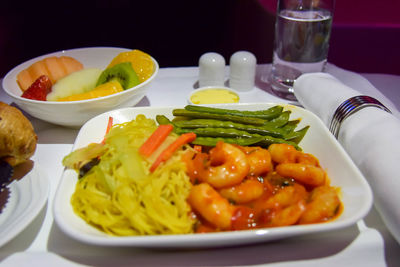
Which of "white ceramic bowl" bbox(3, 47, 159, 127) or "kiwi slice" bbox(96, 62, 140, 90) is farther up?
"kiwi slice" bbox(96, 62, 140, 90)

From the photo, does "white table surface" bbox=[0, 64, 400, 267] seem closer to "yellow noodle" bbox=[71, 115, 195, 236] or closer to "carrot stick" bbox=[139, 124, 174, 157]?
"yellow noodle" bbox=[71, 115, 195, 236]

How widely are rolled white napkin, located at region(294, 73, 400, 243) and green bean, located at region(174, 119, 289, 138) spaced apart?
1.24ft

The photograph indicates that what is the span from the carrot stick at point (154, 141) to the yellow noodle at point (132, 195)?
39mm

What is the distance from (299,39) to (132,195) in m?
1.94

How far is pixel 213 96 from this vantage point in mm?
2617

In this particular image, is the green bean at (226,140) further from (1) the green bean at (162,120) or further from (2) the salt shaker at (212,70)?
(2) the salt shaker at (212,70)

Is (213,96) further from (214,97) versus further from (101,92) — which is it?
(101,92)

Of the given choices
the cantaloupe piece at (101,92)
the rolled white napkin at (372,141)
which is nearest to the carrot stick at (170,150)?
the cantaloupe piece at (101,92)

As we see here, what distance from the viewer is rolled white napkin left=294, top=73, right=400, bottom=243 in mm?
1396

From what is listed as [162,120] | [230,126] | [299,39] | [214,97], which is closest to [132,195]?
[162,120]

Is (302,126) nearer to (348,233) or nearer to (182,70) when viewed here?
(348,233)

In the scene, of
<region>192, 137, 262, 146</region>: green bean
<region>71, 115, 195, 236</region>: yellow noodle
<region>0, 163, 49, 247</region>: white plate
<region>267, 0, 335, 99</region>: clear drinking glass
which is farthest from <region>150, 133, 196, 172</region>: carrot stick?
<region>267, 0, 335, 99</region>: clear drinking glass

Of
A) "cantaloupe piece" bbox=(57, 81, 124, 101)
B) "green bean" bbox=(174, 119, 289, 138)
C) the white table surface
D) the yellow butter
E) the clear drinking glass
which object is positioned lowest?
the white table surface

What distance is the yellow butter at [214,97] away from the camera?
8.38 ft
